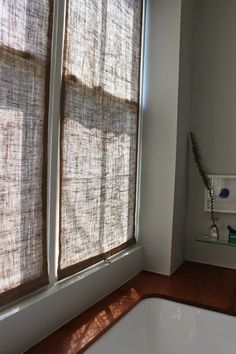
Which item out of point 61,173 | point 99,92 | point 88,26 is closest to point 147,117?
point 99,92

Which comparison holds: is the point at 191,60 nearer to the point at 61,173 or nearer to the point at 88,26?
the point at 88,26

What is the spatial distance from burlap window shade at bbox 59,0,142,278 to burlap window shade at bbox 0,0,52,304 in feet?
0.40

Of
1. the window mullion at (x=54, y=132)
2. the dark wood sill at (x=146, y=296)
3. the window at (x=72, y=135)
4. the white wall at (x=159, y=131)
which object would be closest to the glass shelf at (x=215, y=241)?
the dark wood sill at (x=146, y=296)

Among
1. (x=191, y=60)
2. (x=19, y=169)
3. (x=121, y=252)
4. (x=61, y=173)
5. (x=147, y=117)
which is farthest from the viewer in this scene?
(x=191, y=60)

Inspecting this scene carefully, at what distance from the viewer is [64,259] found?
1.30m

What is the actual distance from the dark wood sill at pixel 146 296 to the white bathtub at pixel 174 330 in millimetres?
36

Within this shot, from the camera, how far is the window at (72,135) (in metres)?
1.04

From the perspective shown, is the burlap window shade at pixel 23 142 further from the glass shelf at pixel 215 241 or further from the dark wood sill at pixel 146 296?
the glass shelf at pixel 215 241

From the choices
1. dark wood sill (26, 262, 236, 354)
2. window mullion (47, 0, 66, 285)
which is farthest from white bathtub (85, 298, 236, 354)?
window mullion (47, 0, 66, 285)

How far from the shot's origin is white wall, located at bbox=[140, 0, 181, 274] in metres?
1.75

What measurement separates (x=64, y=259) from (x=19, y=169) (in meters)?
0.44

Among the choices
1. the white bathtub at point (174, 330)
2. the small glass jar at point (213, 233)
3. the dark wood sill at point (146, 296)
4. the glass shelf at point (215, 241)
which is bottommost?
the white bathtub at point (174, 330)

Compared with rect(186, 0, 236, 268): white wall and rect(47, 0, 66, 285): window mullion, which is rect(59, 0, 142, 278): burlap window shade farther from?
rect(186, 0, 236, 268): white wall

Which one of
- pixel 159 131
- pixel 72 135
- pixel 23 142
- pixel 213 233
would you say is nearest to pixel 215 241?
pixel 213 233
